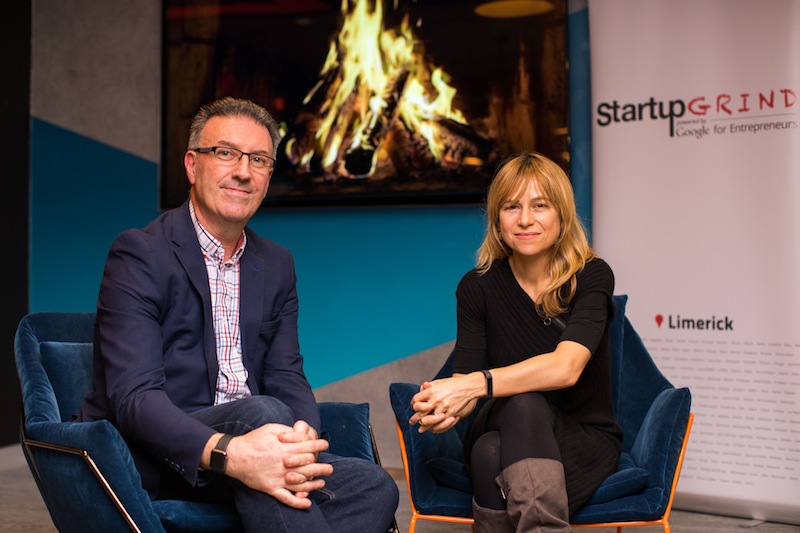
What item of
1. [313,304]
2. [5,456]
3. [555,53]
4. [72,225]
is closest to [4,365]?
[5,456]

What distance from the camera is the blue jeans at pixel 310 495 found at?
1781 mm

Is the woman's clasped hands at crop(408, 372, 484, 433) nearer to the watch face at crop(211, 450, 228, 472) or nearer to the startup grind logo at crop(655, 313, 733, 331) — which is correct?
the watch face at crop(211, 450, 228, 472)

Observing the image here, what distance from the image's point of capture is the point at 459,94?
4020mm

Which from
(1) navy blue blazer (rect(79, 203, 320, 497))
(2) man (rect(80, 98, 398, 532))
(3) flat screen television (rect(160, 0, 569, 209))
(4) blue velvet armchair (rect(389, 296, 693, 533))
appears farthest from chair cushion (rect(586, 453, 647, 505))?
(3) flat screen television (rect(160, 0, 569, 209))

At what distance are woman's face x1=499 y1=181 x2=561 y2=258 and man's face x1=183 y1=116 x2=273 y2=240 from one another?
0.72m

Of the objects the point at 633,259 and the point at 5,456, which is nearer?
the point at 633,259

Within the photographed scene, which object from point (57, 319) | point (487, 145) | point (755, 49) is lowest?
point (57, 319)

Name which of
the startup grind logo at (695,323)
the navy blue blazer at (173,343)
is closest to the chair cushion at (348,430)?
the navy blue blazer at (173,343)

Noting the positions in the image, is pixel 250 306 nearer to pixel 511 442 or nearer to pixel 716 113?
pixel 511 442

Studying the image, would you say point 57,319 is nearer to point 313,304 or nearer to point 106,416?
point 106,416

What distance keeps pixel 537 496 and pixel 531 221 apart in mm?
763

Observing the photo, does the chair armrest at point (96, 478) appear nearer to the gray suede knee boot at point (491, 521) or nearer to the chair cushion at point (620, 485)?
the gray suede knee boot at point (491, 521)

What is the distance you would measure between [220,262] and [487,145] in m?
2.06

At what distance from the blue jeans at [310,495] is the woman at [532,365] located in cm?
28
